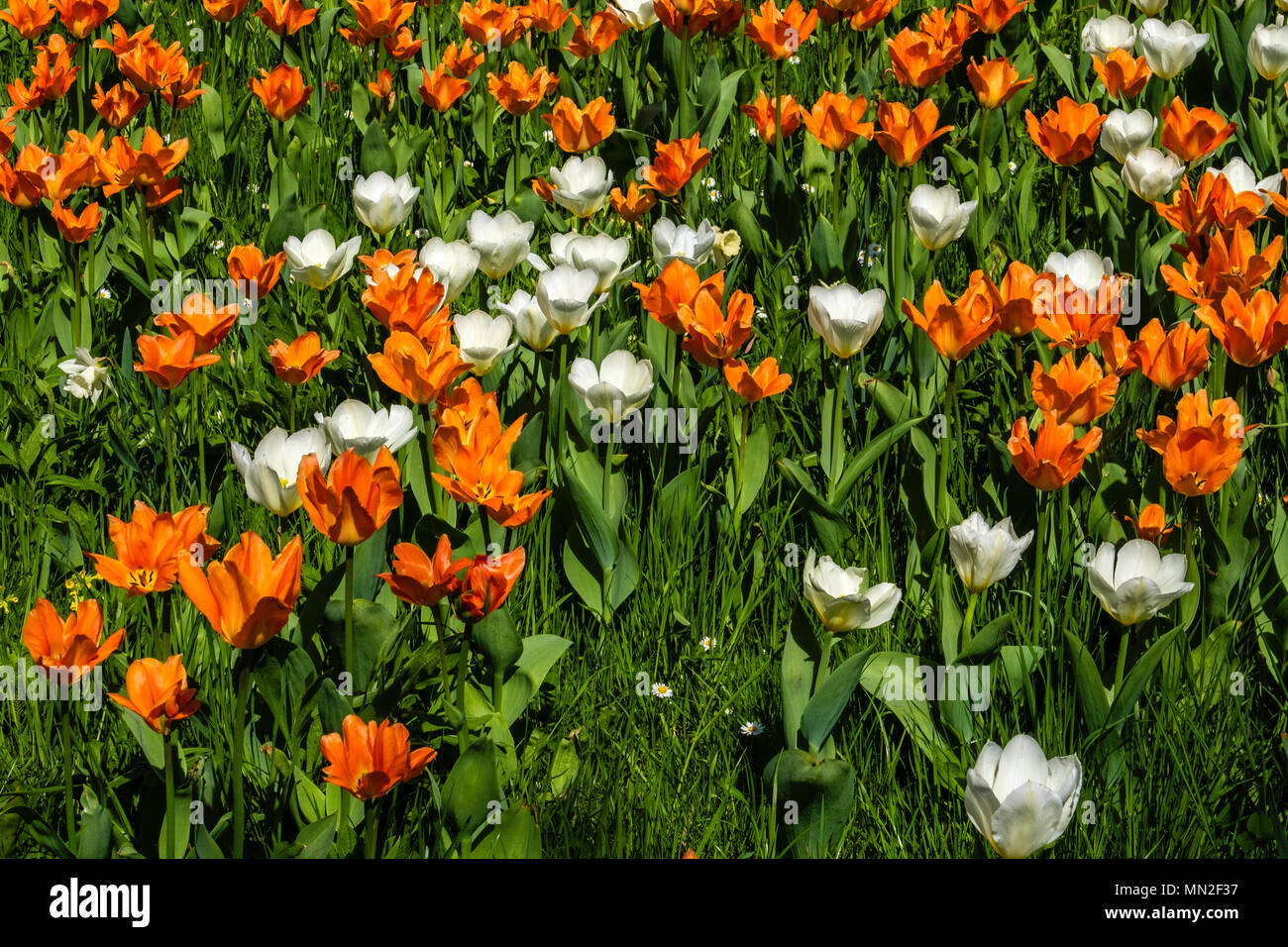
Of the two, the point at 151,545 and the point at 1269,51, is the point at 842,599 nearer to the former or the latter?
the point at 151,545

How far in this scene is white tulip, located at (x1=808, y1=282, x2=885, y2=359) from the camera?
2.39m

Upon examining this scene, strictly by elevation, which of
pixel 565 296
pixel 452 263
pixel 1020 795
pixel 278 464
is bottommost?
pixel 1020 795

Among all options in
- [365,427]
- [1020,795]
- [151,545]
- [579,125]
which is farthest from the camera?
[579,125]

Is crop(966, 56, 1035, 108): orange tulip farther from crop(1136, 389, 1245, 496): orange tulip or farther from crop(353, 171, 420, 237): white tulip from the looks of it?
crop(1136, 389, 1245, 496): orange tulip

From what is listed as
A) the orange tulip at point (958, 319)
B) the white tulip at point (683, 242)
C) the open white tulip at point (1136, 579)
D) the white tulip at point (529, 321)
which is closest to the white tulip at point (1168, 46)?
the white tulip at point (683, 242)

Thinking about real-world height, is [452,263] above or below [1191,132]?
below

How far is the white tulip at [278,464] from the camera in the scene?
75.4 inches

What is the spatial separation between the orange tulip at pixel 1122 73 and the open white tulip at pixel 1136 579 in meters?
1.88

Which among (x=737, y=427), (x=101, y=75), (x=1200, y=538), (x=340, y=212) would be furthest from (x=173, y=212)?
(x=1200, y=538)

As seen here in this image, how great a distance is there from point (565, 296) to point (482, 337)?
0.17 metres

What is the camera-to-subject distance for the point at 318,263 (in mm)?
2924

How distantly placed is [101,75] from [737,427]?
3005 millimetres

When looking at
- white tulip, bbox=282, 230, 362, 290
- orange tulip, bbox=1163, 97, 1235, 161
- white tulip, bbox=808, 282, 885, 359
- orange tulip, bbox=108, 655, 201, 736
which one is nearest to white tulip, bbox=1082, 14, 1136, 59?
orange tulip, bbox=1163, 97, 1235, 161

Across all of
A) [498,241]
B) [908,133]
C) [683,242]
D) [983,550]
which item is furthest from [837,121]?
[983,550]
